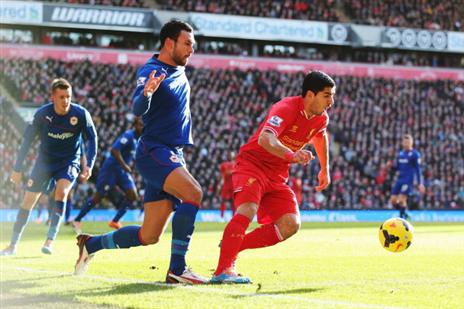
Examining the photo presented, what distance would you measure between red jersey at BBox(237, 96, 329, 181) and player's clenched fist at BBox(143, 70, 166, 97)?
131 cm

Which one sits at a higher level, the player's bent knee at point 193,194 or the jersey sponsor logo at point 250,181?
the jersey sponsor logo at point 250,181

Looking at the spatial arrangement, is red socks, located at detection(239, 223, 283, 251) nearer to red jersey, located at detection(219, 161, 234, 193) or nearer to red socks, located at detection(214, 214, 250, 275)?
red socks, located at detection(214, 214, 250, 275)

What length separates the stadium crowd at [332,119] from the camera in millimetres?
32844

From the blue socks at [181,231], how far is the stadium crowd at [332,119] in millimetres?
22880

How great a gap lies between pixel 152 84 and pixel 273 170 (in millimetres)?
1845

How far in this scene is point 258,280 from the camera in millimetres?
7824

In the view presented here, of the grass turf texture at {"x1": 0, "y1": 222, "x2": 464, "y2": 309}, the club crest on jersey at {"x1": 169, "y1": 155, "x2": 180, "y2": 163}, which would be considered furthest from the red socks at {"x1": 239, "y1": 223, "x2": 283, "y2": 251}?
the club crest on jersey at {"x1": 169, "y1": 155, "x2": 180, "y2": 163}

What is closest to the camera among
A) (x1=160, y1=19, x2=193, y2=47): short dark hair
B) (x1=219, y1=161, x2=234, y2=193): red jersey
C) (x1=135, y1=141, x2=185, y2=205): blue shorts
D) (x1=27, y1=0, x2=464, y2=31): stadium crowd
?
(x1=135, y1=141, x2=185, y2=205): blue shorts

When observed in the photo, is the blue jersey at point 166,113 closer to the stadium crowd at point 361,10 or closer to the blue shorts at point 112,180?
the blue shorts at point 112,180

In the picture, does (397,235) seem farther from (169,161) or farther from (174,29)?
(174,29)

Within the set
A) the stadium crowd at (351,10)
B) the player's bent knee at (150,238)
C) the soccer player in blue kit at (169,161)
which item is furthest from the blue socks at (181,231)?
the stadium crowd at (351,10)

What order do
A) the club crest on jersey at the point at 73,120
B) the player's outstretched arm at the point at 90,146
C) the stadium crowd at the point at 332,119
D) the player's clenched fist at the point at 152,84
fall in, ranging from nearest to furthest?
the player's clenched fist at the point at 152,84, the player's outstretched arm at the point at 90,146, the club crest on jersey at the point at 73,120, the stadium crowd at the point at 332,119

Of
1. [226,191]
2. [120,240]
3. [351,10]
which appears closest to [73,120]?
A: [120,240]

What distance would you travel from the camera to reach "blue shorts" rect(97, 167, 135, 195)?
16.9 metres
